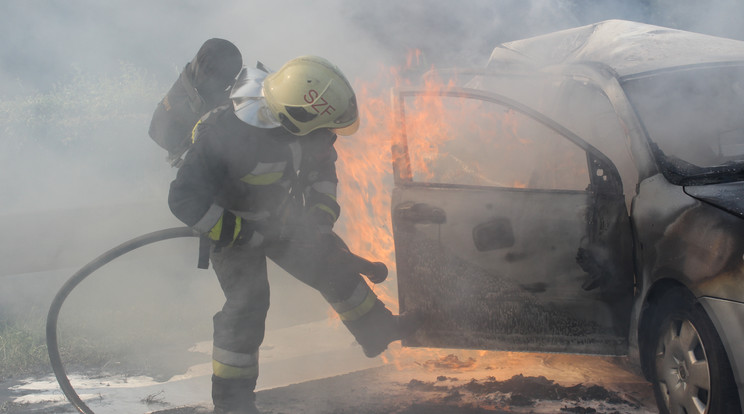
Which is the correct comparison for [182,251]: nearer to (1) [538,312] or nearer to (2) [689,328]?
(1) [538,312]

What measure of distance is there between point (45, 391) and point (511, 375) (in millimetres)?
2904

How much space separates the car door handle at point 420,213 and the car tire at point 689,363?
1.10m

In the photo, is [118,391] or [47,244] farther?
[47,244]

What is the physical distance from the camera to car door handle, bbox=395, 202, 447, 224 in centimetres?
288

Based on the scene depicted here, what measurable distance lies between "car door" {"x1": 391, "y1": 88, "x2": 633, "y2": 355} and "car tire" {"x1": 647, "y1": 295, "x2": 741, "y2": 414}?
308mm

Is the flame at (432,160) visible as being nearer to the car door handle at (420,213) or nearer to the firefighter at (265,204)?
the firefighter at (265,204)

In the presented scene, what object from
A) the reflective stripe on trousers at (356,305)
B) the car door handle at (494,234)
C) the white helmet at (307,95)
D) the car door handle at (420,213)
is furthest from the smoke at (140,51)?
the car door handle at (494,234)

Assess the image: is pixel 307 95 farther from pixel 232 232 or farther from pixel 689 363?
pixel 689 363

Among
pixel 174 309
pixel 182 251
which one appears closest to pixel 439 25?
pixel 182 251

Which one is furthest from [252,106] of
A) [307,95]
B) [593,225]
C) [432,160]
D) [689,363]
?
[689,363]

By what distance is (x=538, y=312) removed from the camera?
9.44 feet

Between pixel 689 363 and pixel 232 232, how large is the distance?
2.14 m

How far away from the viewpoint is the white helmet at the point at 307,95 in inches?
110

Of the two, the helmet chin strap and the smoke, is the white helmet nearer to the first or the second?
the helmet chin strap
